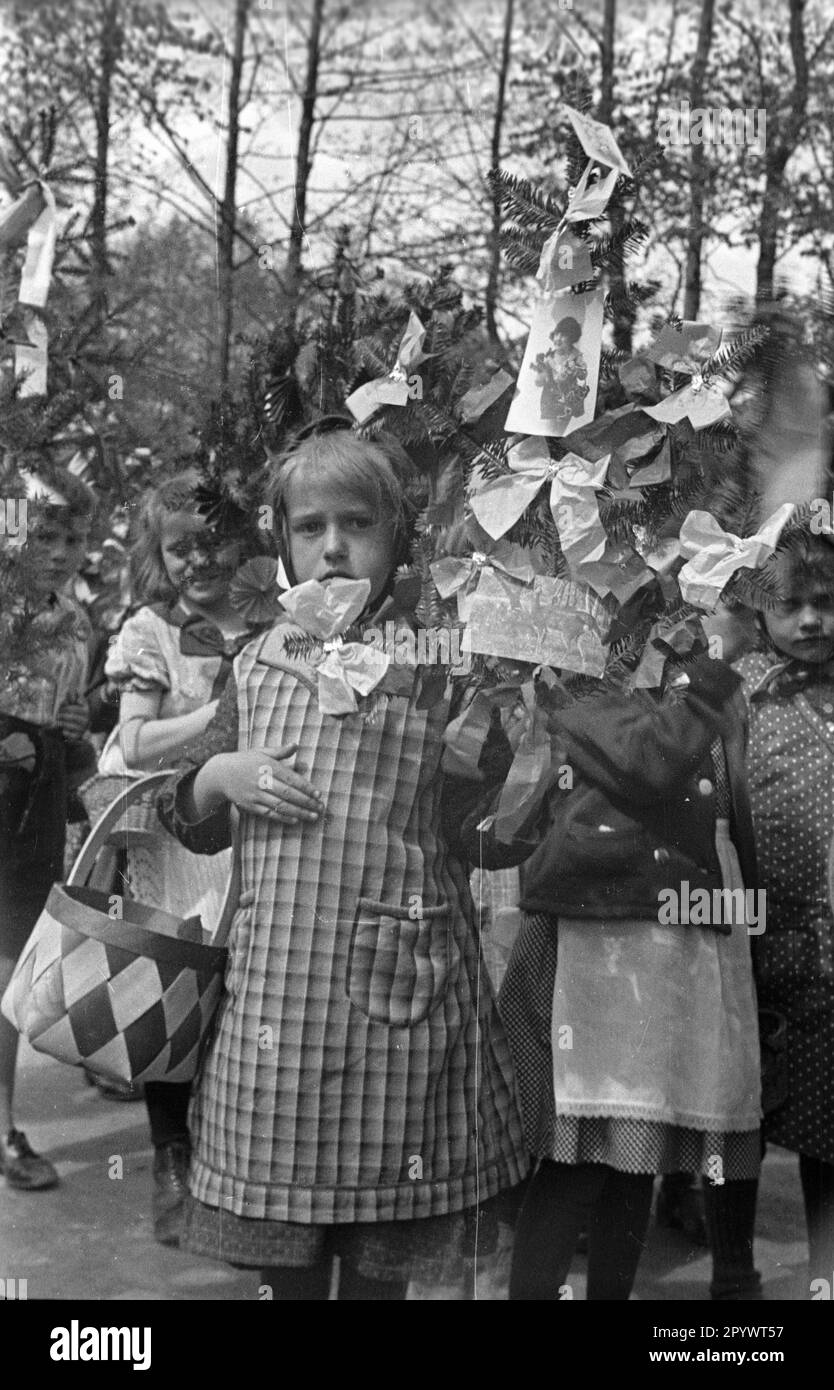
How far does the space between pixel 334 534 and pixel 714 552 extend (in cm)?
57

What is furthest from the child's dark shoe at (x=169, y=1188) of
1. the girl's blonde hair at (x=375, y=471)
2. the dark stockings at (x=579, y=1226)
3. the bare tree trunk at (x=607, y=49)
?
the bare tree trunk at (x=607, y=49)

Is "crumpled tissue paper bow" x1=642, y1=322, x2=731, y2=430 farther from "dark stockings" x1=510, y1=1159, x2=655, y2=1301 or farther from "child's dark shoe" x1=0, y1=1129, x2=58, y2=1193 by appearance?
"child's dark shoe" x1=0, y1=1129, x2=58, y2=1193

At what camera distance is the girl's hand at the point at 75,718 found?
2395 mm

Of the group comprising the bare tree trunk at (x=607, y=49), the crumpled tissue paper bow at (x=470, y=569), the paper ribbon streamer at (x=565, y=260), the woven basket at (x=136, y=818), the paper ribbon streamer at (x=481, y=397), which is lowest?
the woven basket at (x=136, y=818)

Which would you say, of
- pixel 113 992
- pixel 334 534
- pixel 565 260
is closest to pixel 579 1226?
pixel 113 992

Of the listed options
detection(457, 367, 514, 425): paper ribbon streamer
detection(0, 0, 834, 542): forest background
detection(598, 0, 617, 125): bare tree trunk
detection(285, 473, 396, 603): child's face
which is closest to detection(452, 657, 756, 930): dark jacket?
detection(285, 473, 396, 603): child's face

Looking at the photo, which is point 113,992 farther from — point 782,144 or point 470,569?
point 782,144

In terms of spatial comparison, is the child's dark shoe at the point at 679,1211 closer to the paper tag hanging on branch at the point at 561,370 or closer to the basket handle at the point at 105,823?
the basket handle at the point at 105,823

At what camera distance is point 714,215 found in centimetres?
232

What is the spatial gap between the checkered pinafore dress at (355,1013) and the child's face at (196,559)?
0.18 metres

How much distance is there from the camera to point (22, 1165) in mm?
2385

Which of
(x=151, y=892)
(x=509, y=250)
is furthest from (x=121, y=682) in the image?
(x=509, y=250)

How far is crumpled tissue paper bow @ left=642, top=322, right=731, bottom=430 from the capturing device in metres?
2.16

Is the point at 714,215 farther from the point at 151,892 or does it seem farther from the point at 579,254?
the point at 151,892
